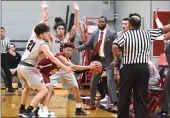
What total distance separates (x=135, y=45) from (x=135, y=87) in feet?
2.27

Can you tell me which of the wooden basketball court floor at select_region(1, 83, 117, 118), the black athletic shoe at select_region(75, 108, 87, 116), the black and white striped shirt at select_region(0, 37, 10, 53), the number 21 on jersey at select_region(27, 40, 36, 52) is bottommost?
the wooden basketball court floor at select_region(1, 83, 117, 118)

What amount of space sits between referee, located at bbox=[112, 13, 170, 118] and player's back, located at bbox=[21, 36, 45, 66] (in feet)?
4.78

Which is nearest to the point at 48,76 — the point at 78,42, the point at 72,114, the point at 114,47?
the point at 72,114

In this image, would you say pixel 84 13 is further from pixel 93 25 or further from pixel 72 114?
pixel 72 114

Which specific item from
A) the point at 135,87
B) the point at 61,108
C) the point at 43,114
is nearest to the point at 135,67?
the point at 135,87

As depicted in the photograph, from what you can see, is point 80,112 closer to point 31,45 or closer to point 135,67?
point 31,45

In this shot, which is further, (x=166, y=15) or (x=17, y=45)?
(x=17, y=45)

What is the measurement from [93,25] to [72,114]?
760 cm

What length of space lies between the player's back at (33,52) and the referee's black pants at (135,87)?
166 centimetres

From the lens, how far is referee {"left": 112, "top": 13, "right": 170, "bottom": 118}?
657 centimetres

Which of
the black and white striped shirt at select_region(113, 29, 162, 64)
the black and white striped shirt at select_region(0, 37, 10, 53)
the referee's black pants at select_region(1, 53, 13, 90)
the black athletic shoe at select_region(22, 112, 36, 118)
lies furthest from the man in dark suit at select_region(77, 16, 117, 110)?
the referee's black pants at select_region(1, 53, 13, 90)

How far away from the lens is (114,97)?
29.2 feet

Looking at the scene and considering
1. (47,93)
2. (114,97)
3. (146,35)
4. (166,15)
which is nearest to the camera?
(146,35)

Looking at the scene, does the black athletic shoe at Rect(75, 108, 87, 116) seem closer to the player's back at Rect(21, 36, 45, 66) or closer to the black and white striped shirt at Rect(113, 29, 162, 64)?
the player's back at Rect(21, 36, 45, 66)
